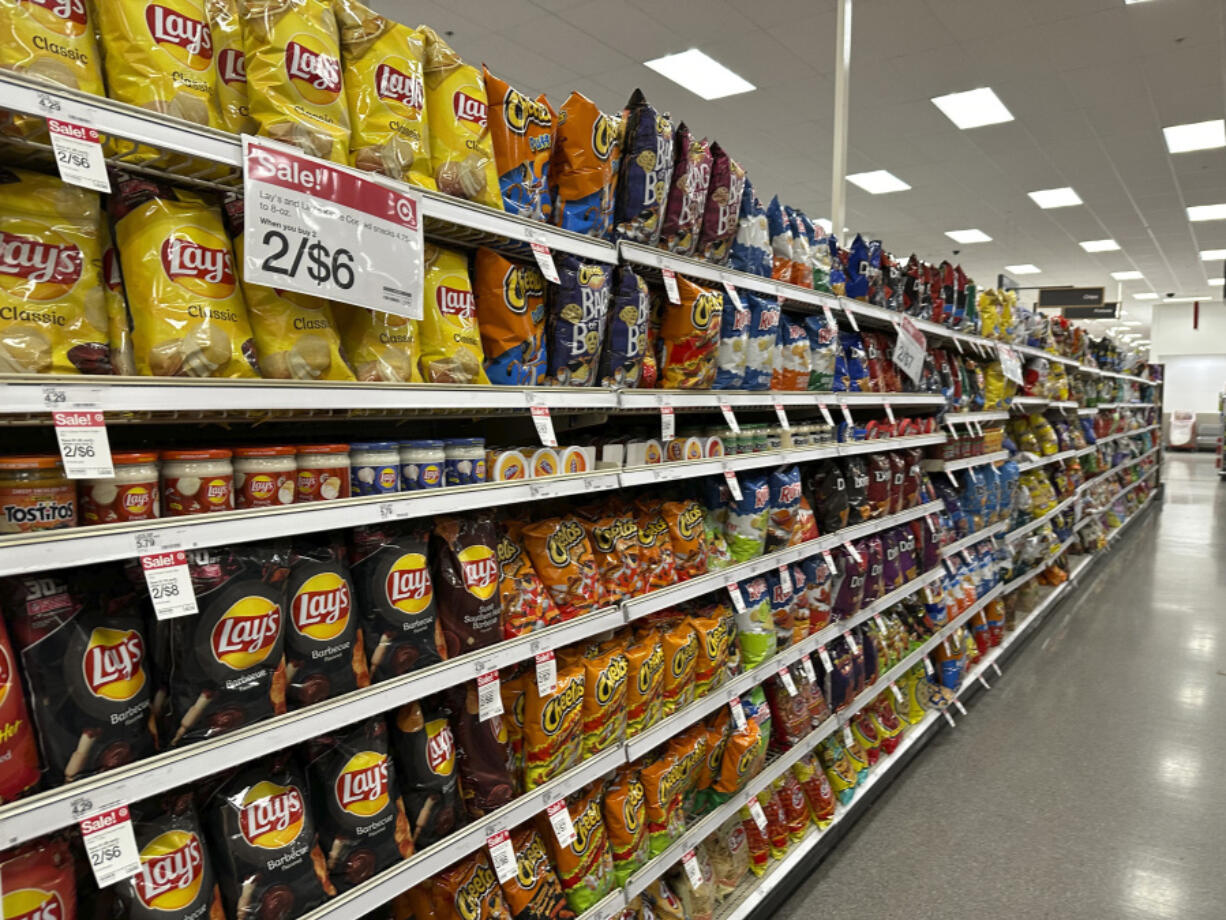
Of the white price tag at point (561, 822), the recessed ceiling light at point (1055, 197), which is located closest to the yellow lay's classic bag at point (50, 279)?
the white price tag at point (561, 822)

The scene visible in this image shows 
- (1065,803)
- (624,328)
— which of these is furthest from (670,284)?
(1065,803)

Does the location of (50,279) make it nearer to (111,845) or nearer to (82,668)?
(82,668)

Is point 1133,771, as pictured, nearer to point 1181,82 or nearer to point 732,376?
point 732,376

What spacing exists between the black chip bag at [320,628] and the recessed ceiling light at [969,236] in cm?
1241

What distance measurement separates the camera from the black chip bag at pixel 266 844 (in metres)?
1.11

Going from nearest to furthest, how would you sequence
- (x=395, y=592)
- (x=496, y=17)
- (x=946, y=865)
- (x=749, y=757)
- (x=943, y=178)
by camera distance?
1. (x=395, y=592)
2. (x=749, y=757)
3. (x=946, y=865)
4. (x=496, y=17)
5. (x=943, y=178)

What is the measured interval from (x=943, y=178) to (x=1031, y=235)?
3.99 m

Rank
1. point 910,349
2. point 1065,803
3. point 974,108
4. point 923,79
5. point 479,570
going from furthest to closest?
point 974,108
point 923,79
point 910,349
point 1065,803
point 479,570

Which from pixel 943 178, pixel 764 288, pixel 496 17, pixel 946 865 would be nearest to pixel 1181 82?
pixel 943 178

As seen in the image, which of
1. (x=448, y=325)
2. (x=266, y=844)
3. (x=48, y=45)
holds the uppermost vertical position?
(x=48, y=45)

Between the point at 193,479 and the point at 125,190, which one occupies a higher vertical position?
the point at 125,190

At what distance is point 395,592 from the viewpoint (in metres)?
1.32

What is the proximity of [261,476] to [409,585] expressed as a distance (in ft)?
1.10

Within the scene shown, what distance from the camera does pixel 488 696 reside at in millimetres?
1470
